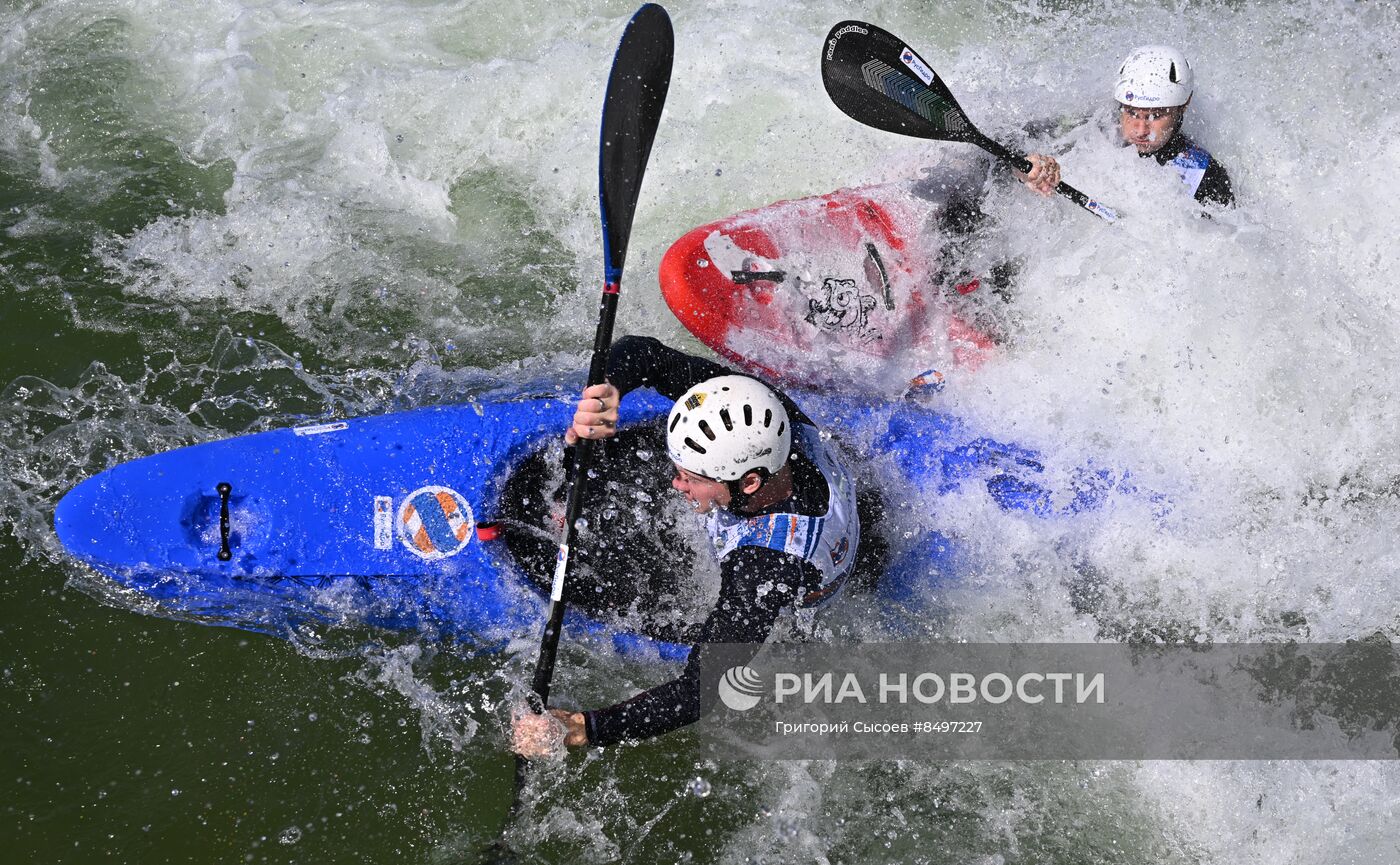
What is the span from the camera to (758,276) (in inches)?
196

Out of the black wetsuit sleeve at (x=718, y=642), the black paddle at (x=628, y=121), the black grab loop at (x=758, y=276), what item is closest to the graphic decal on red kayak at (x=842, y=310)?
the black grab loop at (x=758, y=276)

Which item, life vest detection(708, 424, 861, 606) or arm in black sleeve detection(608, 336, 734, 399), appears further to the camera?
arm in black sleeve detection(608, 336, 734, 399)

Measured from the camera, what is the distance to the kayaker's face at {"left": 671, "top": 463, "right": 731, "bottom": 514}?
3357 mm

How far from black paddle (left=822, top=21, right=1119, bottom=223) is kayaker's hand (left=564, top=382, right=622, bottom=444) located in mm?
2046

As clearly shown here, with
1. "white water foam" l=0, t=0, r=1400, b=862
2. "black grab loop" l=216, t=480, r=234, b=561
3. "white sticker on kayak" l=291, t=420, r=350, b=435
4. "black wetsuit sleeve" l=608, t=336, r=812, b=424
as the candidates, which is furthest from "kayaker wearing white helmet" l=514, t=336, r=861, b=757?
"black grab loop" l=216, t=480, r=234, b=561

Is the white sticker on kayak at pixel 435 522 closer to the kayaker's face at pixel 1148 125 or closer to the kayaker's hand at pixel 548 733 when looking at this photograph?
the kayaker's hand at pixel 548 733

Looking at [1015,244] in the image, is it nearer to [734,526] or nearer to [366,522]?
[734,526]

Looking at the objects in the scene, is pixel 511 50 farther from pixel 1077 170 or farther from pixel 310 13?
pixel 1077 170

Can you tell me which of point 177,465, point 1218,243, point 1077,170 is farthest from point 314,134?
point 1218,243

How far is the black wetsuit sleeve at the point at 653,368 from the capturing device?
13.1ft

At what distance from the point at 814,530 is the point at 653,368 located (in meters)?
0.94

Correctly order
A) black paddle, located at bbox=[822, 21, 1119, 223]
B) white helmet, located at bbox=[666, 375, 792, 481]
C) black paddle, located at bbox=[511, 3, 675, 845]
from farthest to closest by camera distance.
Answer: black paddle, located at bbox=[822, 21, 1119, 223] → black paddle, located at bbox=[511, 3, 675, 845] → white helmet, located at bbox=[666, 375, 792, 481]

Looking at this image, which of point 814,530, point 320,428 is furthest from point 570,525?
point 320,428

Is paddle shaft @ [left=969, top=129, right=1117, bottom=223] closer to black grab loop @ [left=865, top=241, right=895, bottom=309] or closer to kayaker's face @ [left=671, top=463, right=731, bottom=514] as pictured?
black grab loop @ [left=865, top=241, right=895, bottom=309]
